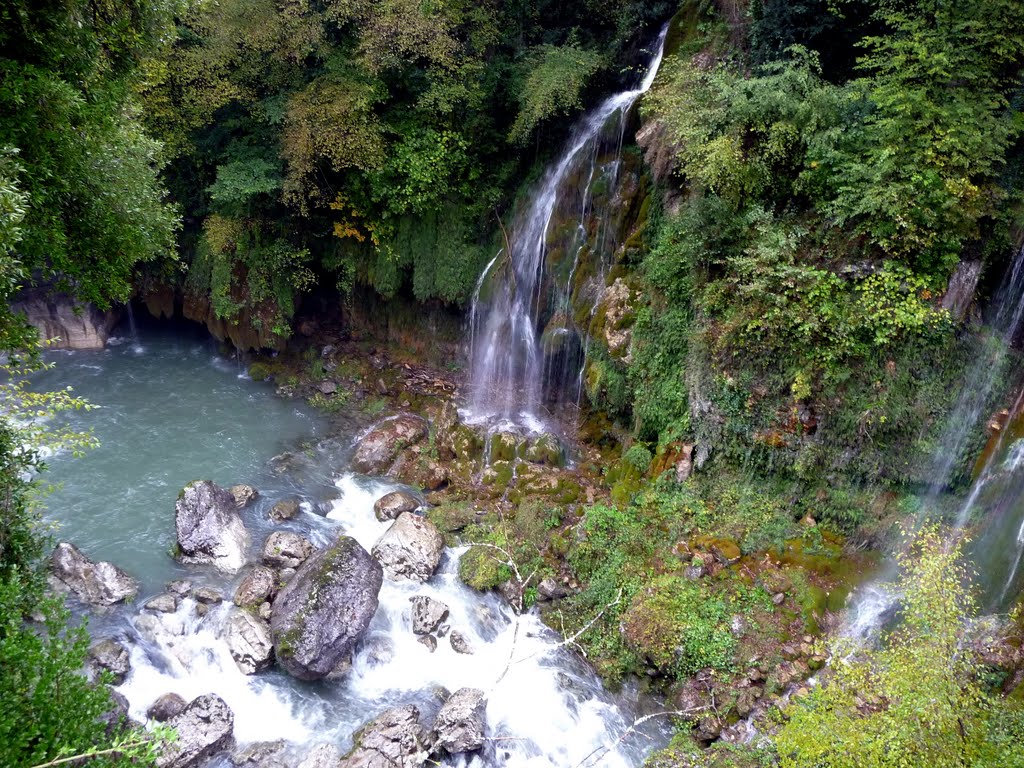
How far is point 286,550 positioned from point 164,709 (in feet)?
11.2

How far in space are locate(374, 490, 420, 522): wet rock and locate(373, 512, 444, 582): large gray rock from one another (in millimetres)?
795

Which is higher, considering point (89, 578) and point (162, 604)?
point (89, 578)

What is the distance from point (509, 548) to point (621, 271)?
6405 millimetres

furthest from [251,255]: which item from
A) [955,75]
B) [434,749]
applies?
[955,75]

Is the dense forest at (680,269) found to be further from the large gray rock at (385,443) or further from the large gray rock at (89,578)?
the large gray rock at (89,578)

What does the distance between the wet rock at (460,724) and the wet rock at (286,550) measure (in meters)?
4.24

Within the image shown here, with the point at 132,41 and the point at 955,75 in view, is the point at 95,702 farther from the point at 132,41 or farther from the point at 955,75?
the point at 955,75

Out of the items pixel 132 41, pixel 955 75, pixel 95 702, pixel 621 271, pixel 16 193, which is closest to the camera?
pixel 95 702

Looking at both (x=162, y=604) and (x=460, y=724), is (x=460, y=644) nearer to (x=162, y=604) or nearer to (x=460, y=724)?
(x=460, y=724)

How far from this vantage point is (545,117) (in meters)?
14.6

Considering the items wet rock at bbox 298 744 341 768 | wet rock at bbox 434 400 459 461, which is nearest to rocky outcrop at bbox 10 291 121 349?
wet rock at bbox 434 400 459 461

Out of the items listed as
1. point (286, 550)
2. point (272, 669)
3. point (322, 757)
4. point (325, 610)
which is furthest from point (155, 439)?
point (322, 757)

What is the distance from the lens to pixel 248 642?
33.9 feet

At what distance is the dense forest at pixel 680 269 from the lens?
22.9 feet
